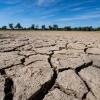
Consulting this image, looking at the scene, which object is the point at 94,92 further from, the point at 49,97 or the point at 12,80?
the point at 12,80

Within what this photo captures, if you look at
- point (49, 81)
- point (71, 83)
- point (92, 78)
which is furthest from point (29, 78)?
point (92, 78)

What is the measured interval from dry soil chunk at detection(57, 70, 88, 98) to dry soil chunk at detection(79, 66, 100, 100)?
0.07m

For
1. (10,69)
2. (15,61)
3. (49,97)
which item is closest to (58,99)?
(49,97)

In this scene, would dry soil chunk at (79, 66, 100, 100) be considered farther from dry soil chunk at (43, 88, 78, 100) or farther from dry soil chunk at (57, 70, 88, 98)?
dry soil chunk at (43, 88, 78, 100)

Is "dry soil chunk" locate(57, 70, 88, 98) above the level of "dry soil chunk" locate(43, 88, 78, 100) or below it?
above

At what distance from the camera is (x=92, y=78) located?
191 centimetres

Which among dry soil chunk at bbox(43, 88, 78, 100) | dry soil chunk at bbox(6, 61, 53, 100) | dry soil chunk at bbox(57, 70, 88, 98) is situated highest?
dry soil chunk at bbox(6, 61, 53, 100)

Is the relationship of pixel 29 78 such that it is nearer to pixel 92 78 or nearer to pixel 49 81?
pixel 49 81

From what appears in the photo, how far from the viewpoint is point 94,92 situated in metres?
1.60

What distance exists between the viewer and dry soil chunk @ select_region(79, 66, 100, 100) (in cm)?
164

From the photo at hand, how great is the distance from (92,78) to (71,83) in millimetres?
277

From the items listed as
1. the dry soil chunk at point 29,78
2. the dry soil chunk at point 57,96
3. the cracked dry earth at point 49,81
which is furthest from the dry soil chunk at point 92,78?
the dry soil chunk at point 29,78

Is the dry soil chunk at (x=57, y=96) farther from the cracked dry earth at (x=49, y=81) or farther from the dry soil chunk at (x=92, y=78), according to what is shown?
the dry soil chunk at (x=92, y=78)

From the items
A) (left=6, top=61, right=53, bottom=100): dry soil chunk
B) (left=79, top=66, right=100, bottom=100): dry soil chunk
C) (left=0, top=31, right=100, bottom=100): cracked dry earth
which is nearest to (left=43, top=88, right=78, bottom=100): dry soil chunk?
(left=0, top=31, right=100, bottom=100): cracked dry earth
